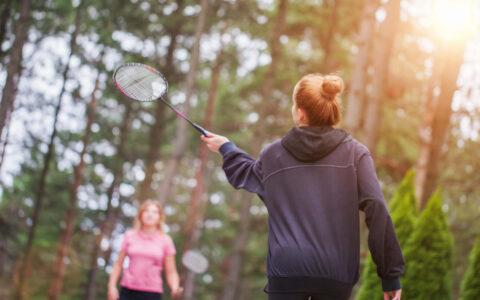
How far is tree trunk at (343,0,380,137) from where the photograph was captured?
1080 centimetres

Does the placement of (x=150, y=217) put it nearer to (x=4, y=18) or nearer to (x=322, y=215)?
(x=322, y=215)

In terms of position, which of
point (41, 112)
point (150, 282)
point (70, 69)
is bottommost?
point (150, 282)

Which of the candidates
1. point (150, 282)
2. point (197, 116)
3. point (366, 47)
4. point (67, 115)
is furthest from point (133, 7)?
point (150, 282)

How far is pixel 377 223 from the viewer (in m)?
2.58

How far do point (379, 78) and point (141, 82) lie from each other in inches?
314

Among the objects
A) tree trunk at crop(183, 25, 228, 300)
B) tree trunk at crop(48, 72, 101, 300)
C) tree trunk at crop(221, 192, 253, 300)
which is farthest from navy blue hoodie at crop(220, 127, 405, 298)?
tree trunk at crop(48, 72, 101, 300)

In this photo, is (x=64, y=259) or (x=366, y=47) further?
(x=64, y=259)

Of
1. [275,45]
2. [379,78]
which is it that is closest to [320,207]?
[379,78]

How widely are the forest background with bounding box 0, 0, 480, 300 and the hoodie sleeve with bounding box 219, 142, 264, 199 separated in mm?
8080

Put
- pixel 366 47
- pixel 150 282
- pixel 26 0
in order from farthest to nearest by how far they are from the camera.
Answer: pixel 26 0 → pixel 366 47 → pixel 150 282

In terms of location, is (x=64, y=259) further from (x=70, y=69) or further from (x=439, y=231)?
(x=439, y=231)

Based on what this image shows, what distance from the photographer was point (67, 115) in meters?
18.5

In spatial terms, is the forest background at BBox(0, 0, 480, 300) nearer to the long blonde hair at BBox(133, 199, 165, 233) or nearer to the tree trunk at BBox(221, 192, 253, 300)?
the tree trunk at BBox(221, 192, 253, 300)

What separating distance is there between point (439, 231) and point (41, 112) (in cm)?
1409
